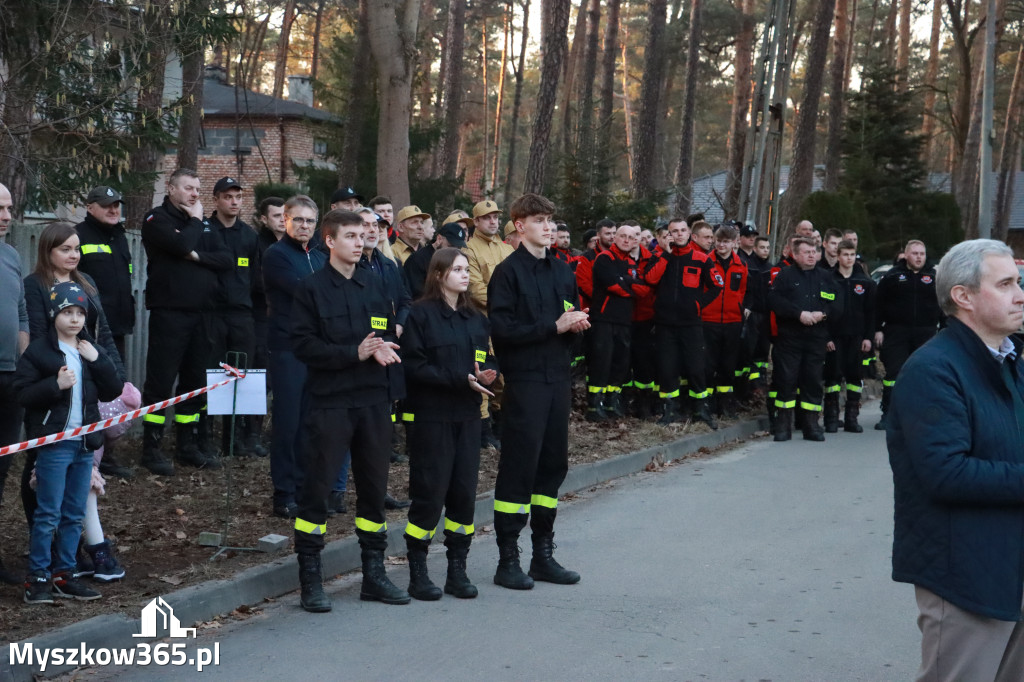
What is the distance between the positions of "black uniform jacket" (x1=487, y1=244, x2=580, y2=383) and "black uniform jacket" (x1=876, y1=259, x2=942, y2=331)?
8.78 metres

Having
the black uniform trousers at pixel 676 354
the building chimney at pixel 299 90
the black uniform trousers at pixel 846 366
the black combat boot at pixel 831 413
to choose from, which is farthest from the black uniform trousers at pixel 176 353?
the building chimney at pixel 299 90

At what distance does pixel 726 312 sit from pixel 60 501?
Result: 396 inches

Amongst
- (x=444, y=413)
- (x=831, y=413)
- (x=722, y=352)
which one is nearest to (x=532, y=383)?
(x=444, y=413)

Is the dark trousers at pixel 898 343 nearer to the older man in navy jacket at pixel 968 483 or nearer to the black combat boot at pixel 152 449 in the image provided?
the black combat boot at pixel 152 449

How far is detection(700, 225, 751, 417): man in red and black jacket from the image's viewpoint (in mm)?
14945

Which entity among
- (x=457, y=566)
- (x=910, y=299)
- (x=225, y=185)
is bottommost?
(x=457, y=566)

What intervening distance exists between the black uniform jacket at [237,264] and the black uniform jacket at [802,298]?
21.9 feet

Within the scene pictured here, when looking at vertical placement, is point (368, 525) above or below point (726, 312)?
below

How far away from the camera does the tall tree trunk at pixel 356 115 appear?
831 inches

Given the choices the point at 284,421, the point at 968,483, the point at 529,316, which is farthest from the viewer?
the point at 284,421

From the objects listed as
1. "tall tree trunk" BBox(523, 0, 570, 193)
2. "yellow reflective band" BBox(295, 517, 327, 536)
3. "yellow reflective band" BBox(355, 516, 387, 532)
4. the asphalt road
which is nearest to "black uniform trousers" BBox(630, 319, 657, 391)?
the asphalt road

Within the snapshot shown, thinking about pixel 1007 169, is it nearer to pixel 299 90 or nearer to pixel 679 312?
pixel 299 90

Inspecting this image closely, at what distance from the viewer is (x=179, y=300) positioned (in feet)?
33.8

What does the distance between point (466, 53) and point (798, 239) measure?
49.0m
